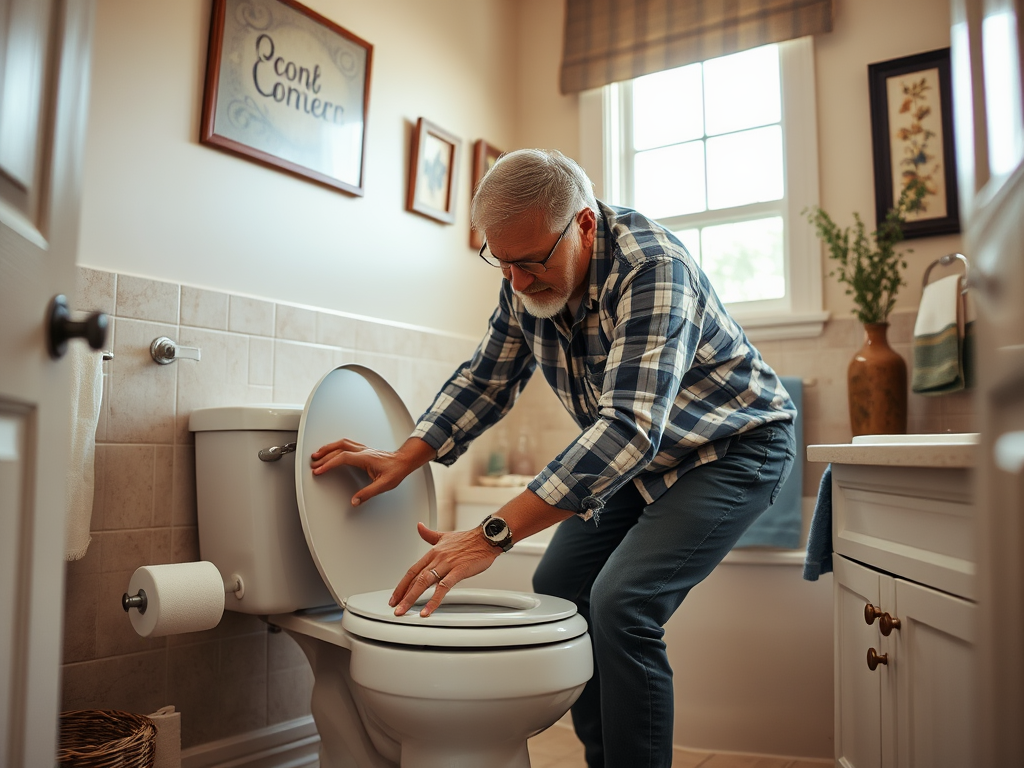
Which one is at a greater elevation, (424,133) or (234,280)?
(424,133)

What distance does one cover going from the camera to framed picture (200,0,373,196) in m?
1.92

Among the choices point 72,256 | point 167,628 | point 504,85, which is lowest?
point 167,628

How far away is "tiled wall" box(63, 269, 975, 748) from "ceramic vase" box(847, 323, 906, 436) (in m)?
0.17

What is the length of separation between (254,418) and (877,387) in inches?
64.4

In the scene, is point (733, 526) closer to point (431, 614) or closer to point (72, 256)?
point (431, 614)

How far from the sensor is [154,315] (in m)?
1.74

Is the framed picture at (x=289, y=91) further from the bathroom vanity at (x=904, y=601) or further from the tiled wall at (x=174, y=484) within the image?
the bathroom vanity at (x=904, y=601)

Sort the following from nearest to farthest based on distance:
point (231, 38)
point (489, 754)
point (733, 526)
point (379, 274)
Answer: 1. point (489, 754)
2. point (733, 526)
3. point (231, 38)
4. point (379, 274)

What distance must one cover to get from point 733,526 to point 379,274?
4.36ft

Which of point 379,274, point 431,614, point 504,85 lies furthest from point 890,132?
point 431,614

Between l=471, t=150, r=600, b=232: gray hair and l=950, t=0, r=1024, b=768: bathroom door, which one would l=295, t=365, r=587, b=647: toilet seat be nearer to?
l=471, t=150, r=600, b=232: gray hair

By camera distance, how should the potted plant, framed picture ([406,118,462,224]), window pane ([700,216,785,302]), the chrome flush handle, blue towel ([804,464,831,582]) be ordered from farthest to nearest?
window pane ([700,216,785,302]), framed picture ([406,118,462,224]), the potted plant, the chrome flush handle, blue towel ([804,464,831,582])

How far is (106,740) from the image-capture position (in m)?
1.46

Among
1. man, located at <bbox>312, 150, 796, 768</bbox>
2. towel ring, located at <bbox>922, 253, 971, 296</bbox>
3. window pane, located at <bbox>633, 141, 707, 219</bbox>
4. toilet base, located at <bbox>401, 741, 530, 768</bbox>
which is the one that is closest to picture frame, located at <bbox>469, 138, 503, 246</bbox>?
window pane, located at <bbox>633, 141, 707, 219</bbox>
